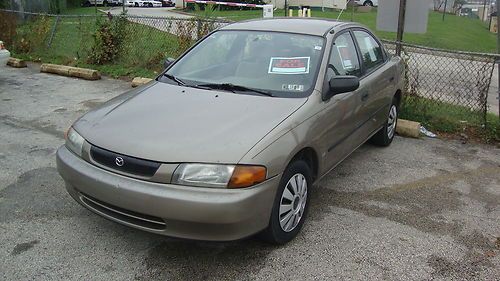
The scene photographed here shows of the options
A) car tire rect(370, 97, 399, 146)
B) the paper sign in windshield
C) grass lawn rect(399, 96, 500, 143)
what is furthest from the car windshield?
grass lawn rect(399, 96, 500, 143)

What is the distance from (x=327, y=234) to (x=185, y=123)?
1410mm

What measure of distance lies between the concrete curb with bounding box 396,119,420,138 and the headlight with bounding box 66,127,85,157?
14.4ft

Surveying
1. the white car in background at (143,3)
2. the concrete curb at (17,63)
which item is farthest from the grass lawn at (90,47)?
the white car in background at (143,3)

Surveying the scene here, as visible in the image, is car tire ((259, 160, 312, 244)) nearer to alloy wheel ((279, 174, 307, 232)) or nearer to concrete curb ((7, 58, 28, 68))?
alloy wheel ((279, 174, 307, 232))

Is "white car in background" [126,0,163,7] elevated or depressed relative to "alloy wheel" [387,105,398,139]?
→ elevated

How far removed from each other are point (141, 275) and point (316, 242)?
51.3 inches

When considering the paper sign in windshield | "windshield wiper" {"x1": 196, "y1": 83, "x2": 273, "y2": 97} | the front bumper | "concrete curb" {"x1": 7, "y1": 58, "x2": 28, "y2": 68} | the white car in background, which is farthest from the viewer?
the white car in background

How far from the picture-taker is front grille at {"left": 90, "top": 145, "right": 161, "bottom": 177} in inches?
113

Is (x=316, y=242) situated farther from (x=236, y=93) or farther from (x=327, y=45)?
(x=327, y=45)

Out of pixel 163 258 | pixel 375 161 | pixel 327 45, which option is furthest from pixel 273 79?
pixel 375 161

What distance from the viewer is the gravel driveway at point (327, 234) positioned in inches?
121

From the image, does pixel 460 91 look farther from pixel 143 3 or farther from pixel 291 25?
pixel 143 3

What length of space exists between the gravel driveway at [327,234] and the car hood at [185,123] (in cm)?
79

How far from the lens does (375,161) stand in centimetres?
521
